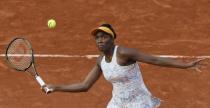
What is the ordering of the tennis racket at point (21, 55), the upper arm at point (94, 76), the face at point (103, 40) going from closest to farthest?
the face at point (103, 40) < the upper arm at point (94, 76) < the tennis racket at point (21, 55)

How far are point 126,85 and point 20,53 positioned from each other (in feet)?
6.25

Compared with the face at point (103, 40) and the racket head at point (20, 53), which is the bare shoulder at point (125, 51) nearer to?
the face at point (103, 40)

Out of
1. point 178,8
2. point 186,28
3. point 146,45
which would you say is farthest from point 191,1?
point 146,45

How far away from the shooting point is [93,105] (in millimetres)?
9641

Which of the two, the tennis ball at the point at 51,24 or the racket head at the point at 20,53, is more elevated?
the racket head at the point at 20,53

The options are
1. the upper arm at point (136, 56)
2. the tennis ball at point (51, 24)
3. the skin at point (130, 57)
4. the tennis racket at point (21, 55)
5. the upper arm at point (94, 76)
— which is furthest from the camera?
the tennis ball at point (51, 24)

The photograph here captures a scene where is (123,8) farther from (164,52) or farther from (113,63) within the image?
(113,63)

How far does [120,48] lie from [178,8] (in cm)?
763

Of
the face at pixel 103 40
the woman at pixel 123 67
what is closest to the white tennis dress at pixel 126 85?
the woman at pixel 123 67

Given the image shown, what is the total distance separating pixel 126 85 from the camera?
6.41m

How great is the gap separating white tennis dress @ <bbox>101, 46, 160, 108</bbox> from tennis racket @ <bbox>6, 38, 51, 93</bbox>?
131 cm

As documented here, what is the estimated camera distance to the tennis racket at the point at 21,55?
743 cm

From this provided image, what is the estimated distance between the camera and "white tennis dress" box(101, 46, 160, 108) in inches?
249

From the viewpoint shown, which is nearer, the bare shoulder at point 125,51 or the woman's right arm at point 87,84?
the bare shoulder at point 125,51
